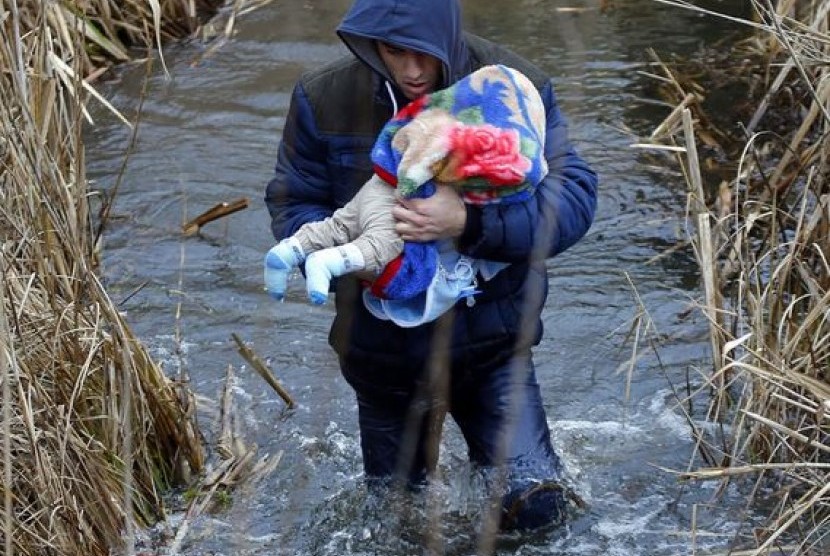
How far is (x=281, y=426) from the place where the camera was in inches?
204

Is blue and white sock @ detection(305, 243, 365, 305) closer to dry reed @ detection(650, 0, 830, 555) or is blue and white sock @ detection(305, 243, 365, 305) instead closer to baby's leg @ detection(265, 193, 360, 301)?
baby's leg @ detection(265, 193, 360, 301)

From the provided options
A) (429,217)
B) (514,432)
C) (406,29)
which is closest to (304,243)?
(429,217)

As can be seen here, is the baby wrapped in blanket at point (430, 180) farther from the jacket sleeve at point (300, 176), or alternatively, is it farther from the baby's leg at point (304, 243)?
the jacket sleeve at point (300, 176)

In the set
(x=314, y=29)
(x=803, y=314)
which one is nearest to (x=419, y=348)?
(x=803, y=314)

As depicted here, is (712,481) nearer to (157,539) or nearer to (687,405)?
(687,405)

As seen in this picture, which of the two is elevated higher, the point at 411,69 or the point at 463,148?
the point at 411,69

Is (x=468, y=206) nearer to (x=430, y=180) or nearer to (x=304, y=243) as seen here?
(x=430, y=180)

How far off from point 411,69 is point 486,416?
1001mm

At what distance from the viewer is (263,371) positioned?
16.6ft

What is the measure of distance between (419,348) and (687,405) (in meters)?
1.49

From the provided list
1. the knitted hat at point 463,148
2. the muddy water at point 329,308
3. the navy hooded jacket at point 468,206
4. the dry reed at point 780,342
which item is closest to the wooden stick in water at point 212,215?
the muddy water at point 329,308

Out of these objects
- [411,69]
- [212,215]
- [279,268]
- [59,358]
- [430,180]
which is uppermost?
[411,69]

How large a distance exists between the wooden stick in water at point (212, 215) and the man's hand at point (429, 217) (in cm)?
286

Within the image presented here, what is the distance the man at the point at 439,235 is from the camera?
3.67 meters
